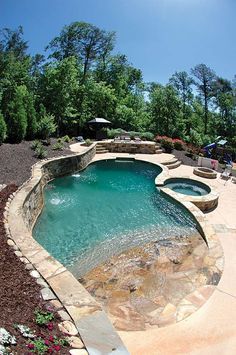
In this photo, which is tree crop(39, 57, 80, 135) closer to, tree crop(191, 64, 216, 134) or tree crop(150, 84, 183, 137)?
tree crop(150, 84, 183, 137)

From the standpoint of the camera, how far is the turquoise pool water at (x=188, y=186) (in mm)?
11070

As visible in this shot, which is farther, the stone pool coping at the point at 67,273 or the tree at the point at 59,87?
the tree at the point at 59,87

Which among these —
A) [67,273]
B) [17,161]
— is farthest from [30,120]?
[67,273]

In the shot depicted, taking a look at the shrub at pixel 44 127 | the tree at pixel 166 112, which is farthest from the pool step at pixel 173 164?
the tree at pixel 166 112

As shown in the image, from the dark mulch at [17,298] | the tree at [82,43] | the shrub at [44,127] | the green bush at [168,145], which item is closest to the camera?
the dark mulch at [17,298]

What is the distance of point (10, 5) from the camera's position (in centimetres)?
1102

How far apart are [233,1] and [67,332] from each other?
25.2 ft

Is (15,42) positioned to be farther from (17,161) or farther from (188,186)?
(188,186)

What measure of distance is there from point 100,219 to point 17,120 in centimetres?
839

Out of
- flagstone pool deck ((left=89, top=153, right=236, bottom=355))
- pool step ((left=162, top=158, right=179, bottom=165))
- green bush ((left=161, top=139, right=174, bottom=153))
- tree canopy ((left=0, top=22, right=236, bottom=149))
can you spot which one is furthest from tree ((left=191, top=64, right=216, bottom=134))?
flagstone pool deck ((left=89, top=153, right=236, bottom=355))

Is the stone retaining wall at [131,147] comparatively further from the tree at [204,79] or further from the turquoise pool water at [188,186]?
the tree at [204,79]

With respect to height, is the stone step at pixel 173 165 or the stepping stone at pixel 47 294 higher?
the stone step at pixel 173 165

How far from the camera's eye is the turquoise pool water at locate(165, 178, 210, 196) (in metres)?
11.1

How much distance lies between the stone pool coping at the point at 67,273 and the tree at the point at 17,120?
5554 millimetres
